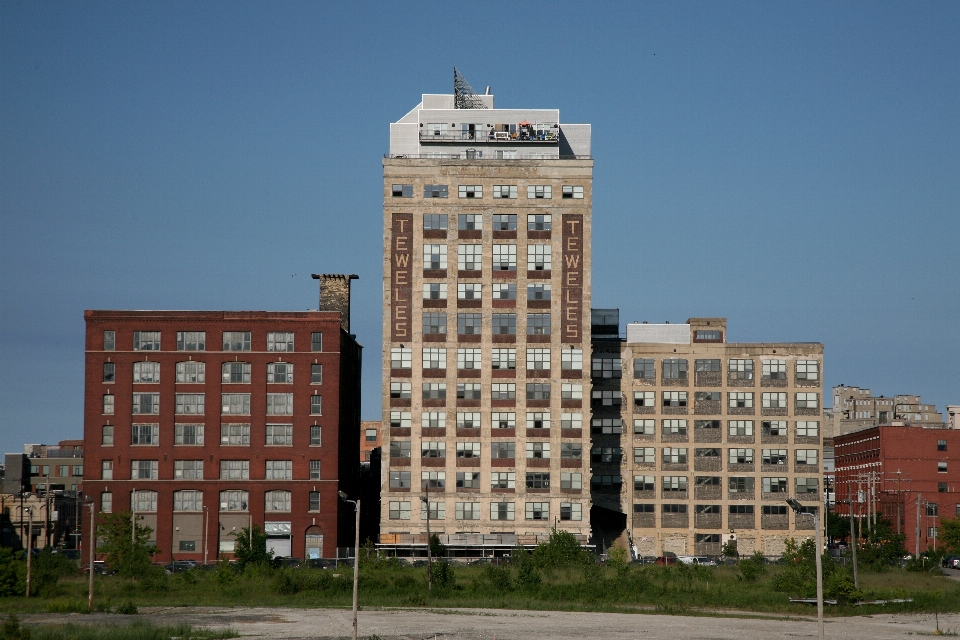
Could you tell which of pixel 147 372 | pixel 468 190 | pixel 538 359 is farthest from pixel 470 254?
pixel 147 372

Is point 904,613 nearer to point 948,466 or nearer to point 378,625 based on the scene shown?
point 378,625

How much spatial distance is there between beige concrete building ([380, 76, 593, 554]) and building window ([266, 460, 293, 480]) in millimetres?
9932

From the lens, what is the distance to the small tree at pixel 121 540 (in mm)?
118250

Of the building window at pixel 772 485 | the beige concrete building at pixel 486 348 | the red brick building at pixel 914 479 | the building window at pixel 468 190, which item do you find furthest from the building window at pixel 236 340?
the red brick building at pixel 914 479

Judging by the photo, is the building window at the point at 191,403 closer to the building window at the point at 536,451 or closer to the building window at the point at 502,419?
the building window at the point at 502,419

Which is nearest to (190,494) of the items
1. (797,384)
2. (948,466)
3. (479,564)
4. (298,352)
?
(298,352)

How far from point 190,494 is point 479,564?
31.3 metres

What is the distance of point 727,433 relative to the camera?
5605 inches

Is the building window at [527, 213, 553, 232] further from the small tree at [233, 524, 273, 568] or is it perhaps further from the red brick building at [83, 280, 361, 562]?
the small tree at [233, 524, 273, 568]

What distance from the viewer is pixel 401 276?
5221 inches

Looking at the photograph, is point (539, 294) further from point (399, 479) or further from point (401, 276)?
point (399, 479)

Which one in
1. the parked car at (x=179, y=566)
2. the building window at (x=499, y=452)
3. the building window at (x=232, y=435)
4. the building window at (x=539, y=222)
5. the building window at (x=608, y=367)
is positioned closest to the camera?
the parked car at (x=179, y=566)

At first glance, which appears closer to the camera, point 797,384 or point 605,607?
point 605,607

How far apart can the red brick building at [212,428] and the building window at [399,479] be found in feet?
19.8
